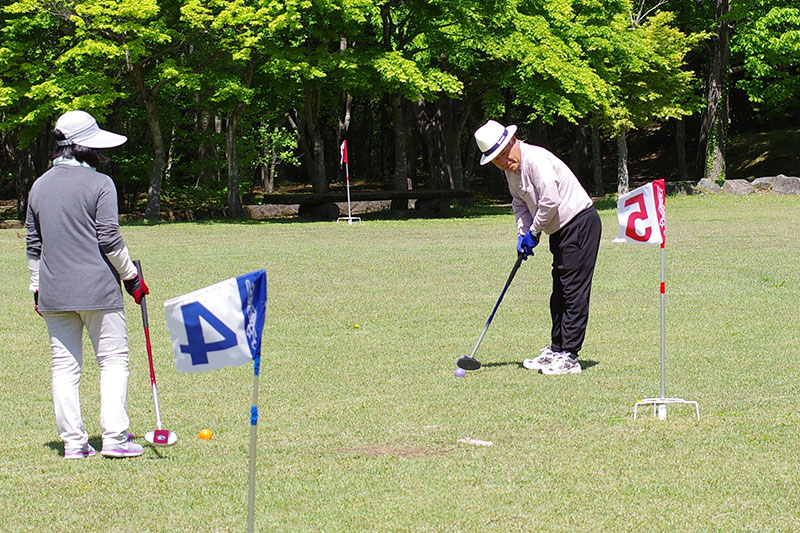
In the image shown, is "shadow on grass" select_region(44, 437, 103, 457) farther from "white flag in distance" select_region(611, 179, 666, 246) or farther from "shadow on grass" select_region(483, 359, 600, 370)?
"white flag in distance" select_region(611, 179, 666, 246)

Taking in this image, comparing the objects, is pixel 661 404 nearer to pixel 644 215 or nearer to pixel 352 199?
pixel 644 215

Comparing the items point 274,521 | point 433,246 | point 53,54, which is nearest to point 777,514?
point 274,521

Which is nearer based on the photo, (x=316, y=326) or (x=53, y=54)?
(x=316, y=326)

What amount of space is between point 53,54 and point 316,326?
849 inches

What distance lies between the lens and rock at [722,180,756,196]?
37.5m

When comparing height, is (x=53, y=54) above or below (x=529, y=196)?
above

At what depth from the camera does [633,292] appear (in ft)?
43.2

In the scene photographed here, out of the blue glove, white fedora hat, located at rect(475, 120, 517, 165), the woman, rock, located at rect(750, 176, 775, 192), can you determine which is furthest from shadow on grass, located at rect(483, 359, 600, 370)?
rock, located at rect(750, 176, 775, 192)

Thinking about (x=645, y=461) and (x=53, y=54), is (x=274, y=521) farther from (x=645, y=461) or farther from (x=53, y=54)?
(x=53, y=54)

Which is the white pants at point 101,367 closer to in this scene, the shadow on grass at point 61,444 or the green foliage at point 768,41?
the shadow on grass at point 61,444

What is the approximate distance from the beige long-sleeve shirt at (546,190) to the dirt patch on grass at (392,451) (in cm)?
251

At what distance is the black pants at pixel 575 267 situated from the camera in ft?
26.5

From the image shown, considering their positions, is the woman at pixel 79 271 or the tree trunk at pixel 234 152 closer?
the woman at pixel 79 271

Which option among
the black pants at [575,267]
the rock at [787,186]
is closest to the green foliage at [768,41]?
the rock at [787,186]
